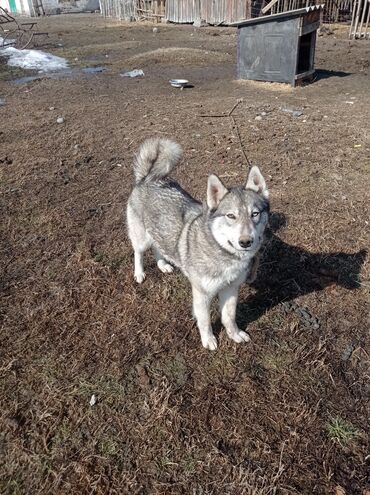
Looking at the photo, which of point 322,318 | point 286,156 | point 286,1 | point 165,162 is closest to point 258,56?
point 286,156

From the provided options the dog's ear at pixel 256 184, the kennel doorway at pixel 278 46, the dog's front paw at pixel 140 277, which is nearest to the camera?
the dog's ear at pixel 256 184

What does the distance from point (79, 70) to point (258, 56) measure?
7462 millimetres

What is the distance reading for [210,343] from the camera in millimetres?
3408

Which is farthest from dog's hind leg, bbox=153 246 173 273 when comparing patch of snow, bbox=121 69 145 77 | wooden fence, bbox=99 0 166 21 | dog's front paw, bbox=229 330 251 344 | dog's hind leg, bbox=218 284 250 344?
wooden fence, bbox=99 0 166 21

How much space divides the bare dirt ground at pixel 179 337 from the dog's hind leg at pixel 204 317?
0.10m

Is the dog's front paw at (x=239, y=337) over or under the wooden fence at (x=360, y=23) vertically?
under

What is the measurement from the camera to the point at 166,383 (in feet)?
10.1

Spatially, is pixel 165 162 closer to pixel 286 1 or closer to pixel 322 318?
pixel 322 318

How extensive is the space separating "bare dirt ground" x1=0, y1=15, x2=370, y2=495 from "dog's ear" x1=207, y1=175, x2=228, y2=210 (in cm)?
124

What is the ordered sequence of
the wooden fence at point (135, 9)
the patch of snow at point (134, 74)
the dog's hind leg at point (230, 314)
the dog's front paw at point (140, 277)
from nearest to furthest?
1. the dog's hind leg at point (230, 314)
2. the dog's front paw at point (140, 277)
3. the patch of snow at point (134, 74)
4. the wooden fence at point (135, 9)

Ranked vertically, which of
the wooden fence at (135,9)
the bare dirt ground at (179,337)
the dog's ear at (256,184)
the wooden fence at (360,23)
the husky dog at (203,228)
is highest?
the wooden fence at (135,9)

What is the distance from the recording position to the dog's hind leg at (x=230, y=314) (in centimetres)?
337

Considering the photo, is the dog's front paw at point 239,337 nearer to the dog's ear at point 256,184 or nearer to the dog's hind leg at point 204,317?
the dog's hind leg at point 204,317

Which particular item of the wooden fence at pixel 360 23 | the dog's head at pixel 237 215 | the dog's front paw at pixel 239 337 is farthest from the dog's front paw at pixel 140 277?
the wooden fence at pixel 360 23
